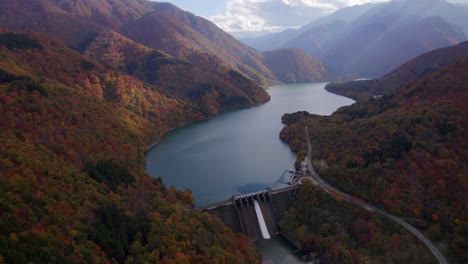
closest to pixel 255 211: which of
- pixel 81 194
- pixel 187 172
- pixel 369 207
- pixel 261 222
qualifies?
pixel 261 222

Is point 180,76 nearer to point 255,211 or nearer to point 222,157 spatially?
point 222,157

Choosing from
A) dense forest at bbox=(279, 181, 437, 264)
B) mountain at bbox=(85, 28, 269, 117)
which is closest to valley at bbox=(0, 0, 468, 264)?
dense forest at bbox=(279, 181, 437, 264)

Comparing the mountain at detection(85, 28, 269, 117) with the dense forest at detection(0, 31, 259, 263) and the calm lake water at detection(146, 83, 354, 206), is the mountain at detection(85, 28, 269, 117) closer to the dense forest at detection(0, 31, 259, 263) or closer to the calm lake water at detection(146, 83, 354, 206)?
the calm lake water at detection(146, 83, 354, 206)

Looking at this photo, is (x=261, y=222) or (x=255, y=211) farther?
(x=255, y=211)

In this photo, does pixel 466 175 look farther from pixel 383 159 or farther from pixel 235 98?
pixel 235 98

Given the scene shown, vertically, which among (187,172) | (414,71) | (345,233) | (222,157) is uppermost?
(414,71)

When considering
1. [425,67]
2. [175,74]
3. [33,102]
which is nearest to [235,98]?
[175,74]

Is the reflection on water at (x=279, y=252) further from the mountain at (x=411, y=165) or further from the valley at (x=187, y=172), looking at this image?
the mountain at (x=411, y=165)
